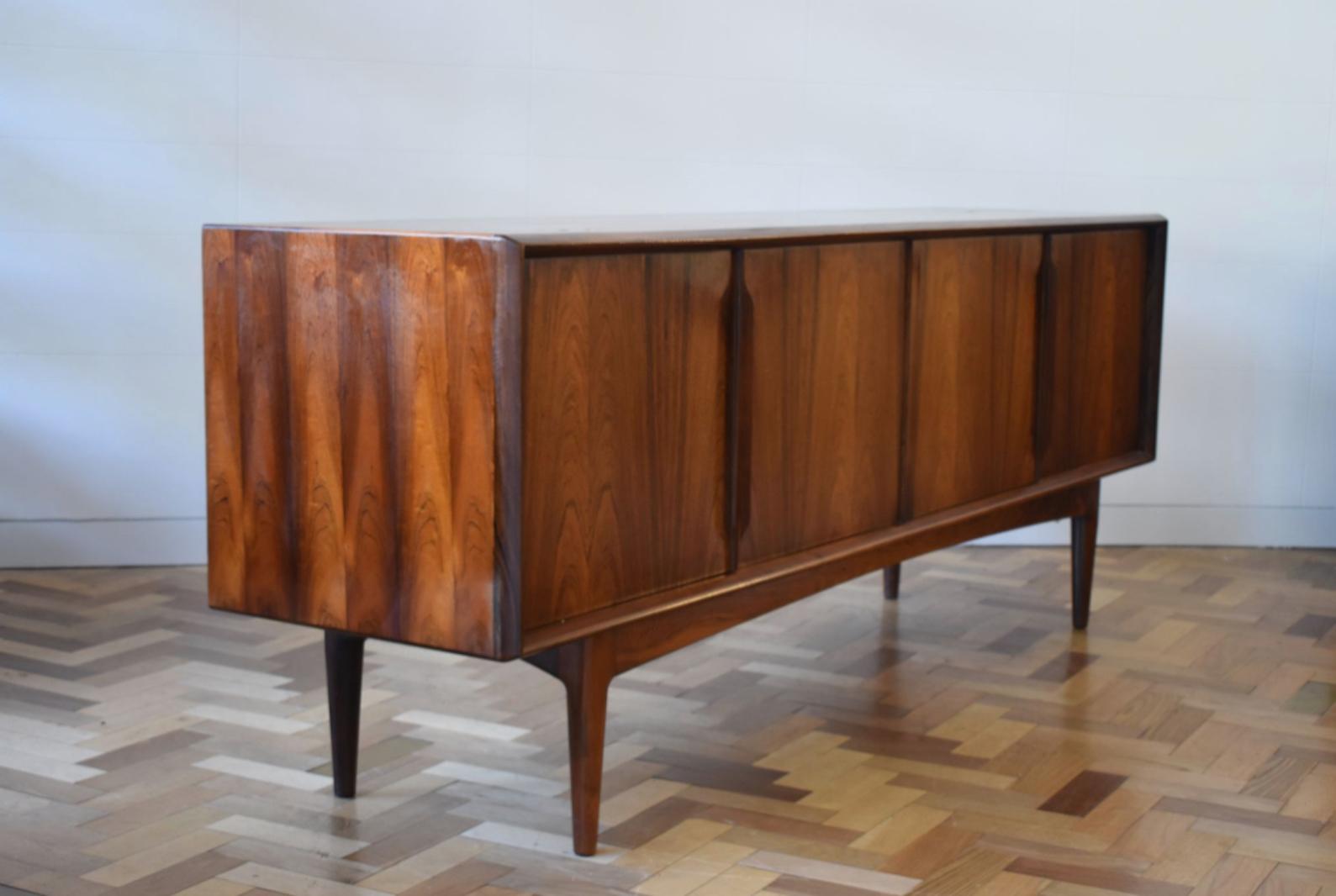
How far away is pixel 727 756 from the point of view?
10.5ft

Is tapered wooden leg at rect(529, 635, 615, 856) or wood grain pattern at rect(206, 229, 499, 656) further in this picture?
tapered wooden leg at rect(529, 635, 615, 856)

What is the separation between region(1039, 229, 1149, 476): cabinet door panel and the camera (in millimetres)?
3779

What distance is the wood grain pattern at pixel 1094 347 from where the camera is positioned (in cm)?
378

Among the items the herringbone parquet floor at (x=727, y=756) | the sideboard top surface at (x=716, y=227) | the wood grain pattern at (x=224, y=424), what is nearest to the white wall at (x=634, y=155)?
the herringbone parquet floor at (x=727, y=756)

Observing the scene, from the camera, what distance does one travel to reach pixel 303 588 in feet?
8.41

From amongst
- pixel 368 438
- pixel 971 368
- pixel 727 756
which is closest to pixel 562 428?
pixel 368 438

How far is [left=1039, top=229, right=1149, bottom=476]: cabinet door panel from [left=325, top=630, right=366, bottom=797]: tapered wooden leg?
1.74 meters

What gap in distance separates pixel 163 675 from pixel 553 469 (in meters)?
1.62

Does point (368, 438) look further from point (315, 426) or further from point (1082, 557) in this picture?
point (1082, 557)

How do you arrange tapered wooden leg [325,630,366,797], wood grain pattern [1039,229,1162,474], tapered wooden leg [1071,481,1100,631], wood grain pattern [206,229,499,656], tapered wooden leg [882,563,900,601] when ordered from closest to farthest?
wood grain pattern [206,229,499,656] < tapered wooden leg [325,630,366,797] < wood grain pattern [1039,229,1162,474] < tapered wooden leg [1071,481,1100,631] < tapered wooden leg [882,563,900,601]

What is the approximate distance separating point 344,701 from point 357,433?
2.13ft

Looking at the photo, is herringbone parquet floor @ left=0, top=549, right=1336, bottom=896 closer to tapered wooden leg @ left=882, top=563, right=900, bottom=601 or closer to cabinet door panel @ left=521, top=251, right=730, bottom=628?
tapered wooden leg @ left=882, top=563, right=900, bottom=601

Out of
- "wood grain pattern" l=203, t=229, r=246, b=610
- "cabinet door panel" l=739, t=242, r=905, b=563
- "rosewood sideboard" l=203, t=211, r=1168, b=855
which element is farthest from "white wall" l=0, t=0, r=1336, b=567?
"wood grain pattern" l=203, t=229, r=246, b=610

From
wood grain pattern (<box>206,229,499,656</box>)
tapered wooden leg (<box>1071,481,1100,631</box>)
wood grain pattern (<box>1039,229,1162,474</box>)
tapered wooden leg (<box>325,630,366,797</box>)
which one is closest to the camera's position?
wood grain pattern (<box>206,229,499,656</box>)
